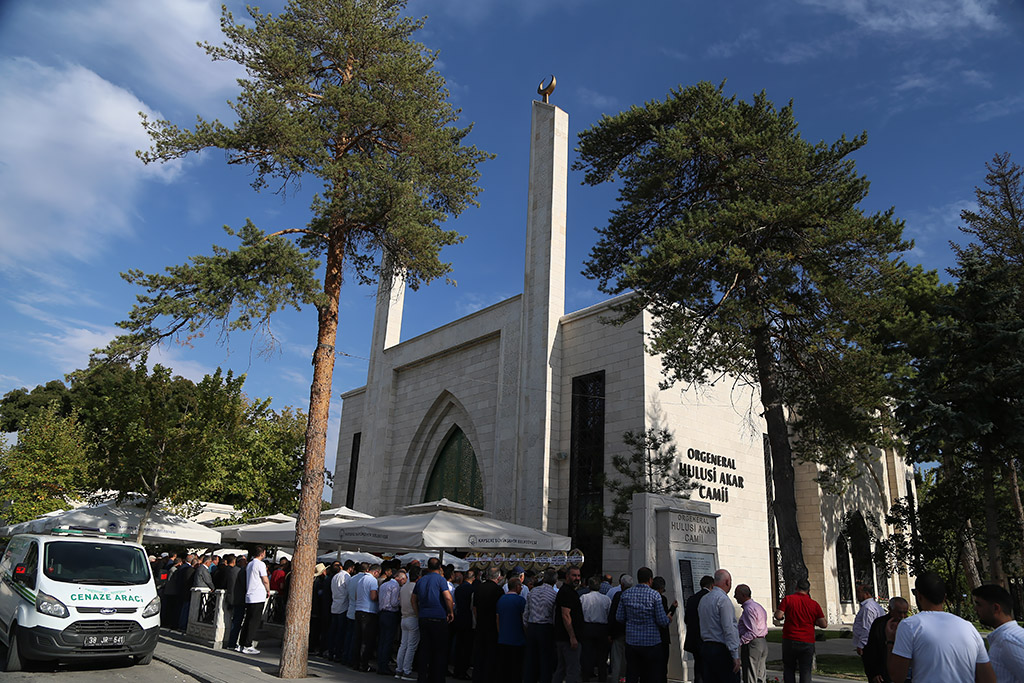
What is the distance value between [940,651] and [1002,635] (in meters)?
0.44

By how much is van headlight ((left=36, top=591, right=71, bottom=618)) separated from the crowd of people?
3.17 m

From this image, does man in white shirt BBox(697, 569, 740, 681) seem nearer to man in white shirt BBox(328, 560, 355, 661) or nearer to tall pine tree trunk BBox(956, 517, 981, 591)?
man in white shirt BBox(328, 560, 355, 661)

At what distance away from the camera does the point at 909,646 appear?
3.90 m

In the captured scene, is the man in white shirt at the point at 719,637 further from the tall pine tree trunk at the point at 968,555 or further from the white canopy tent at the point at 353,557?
the tall pine tree trunk at the point at 968,555

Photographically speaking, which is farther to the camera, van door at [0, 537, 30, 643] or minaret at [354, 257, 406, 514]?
minaret at [354, 257, 406, 514]

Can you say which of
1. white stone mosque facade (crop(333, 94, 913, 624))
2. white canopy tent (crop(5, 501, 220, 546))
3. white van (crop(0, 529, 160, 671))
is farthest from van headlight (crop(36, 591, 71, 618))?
white stone mosque facade (crop(333, 94, 913, 624))

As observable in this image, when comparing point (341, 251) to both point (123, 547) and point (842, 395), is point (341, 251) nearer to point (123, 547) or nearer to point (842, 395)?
point (123, 547)

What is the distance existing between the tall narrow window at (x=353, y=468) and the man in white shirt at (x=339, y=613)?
1919 centimetres

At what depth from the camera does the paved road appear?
8141 mm

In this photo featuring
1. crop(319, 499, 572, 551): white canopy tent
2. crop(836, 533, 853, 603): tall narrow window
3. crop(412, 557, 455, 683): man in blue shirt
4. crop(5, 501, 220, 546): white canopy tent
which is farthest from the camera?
crop(836, 533, 853, 603): tall narrow window

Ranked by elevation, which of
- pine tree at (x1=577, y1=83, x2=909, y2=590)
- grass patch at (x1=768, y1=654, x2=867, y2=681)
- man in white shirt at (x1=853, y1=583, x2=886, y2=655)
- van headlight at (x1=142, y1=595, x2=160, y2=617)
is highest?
pine tree at (x1=577, y1=83, x2=909, y2=590)

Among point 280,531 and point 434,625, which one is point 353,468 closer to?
point 280,531

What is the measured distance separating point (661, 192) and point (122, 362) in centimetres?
1128

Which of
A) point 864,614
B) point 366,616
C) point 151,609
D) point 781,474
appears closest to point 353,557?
point 366,616
